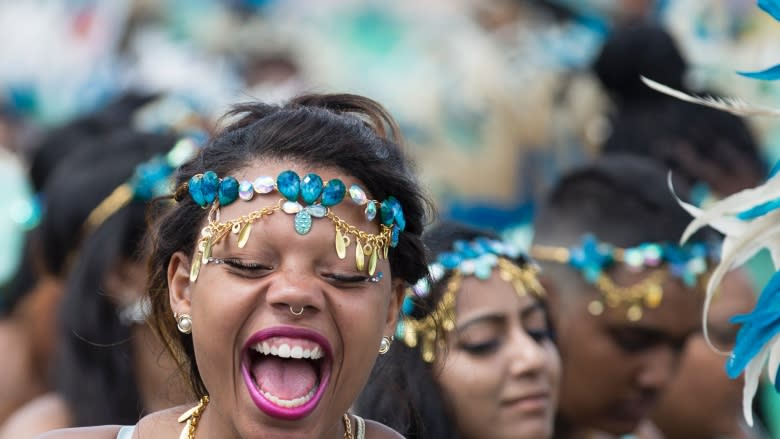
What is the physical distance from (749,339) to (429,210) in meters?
0.74

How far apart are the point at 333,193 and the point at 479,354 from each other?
4.33 ft

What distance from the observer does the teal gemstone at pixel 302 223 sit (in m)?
2.71

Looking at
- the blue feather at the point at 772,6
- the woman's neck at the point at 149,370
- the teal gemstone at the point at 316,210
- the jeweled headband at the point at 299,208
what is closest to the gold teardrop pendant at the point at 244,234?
the jeweled headband at the point at 299,208

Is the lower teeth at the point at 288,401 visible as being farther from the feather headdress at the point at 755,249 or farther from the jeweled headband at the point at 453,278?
the jeweled headband at the point at 453,278

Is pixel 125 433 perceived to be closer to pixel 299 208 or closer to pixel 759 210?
pixel 299 208

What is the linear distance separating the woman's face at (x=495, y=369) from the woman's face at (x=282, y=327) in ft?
3.96

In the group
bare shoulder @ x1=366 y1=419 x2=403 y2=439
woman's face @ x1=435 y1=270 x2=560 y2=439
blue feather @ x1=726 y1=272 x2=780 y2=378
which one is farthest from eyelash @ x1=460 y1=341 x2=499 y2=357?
blue feather @ x1=726 y1=272 x2=780 y2=378

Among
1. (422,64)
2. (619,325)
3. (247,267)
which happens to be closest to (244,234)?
(247,267)

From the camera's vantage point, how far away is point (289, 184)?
108 inches

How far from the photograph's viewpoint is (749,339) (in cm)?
281

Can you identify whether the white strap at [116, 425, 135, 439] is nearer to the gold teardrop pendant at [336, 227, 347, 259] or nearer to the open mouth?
the open mouth

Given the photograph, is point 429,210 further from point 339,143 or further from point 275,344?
point 275,344

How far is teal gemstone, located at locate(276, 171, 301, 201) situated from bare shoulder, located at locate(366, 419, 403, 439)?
0.61m

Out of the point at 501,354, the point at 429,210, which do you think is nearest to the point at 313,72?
the point at 501,354
